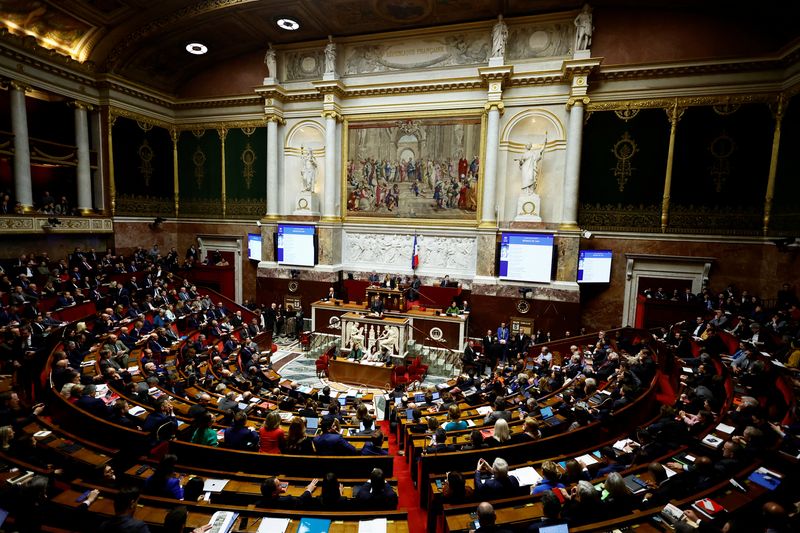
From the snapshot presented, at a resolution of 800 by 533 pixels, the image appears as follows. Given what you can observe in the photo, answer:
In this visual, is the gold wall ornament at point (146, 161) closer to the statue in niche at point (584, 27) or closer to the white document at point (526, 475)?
the statue in niche at point (584, 27)

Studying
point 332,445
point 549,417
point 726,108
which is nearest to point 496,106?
point 726,108

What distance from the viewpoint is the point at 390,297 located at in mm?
17250

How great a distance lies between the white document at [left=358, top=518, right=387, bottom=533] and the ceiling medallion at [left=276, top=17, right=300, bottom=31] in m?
20.0

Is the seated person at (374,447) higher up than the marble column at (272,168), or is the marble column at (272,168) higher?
the marble column at (272,168)

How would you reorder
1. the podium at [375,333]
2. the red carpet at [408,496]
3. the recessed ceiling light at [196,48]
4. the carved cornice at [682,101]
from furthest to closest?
the recessed ceiling light at [196,48] < the podium at [375,333] < the carved cornice at [682,101] < the red carpet at [408,496]

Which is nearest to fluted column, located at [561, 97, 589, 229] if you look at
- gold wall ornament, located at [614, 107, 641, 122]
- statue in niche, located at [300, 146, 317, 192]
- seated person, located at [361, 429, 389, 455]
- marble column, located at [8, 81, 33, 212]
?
gold wall ornament, located at [614, 107, 641, 122]

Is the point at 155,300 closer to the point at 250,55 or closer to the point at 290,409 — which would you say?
the point at 290,409

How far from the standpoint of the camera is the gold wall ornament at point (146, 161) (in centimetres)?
2081

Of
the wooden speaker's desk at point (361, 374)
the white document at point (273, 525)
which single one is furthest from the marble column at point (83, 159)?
the white document at point (273, 525)

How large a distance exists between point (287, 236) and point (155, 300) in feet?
21.8

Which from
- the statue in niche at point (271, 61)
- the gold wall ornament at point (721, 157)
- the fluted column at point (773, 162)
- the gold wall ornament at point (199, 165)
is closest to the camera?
the fluted column at point (773, 162)

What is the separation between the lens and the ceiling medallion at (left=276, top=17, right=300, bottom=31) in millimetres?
17947

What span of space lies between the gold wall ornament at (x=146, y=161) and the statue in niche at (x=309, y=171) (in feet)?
27.7

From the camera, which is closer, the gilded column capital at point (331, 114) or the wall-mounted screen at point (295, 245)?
the gilded column capital at point (331, 114)
